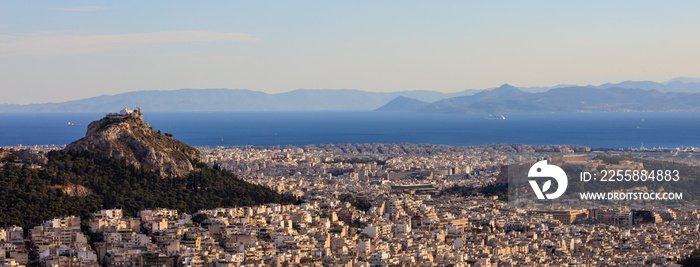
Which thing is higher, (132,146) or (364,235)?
(132,146)

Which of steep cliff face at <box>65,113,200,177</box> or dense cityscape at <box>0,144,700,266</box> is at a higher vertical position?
steep cliff face at <box>65,113,200,177</box>

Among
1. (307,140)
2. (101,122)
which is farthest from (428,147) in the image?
(101,122)

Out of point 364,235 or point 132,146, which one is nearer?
point 364,235

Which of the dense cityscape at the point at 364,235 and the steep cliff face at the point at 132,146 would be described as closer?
the dense cityscape at the point at 364,235

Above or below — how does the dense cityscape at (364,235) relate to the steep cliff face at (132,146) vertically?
below

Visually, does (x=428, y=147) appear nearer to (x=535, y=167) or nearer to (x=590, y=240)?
(x=535, y=167)
